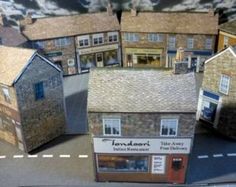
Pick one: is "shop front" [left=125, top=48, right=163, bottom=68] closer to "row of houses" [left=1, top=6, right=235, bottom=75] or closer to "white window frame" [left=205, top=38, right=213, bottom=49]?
"row of houses" [left=1, top=6, right=235, bottom=75]

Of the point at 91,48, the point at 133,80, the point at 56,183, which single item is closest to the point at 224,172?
the point at 133,80

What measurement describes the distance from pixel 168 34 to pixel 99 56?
34.3 feet

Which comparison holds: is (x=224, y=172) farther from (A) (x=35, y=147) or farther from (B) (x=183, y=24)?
(B) (x=183, y=24)

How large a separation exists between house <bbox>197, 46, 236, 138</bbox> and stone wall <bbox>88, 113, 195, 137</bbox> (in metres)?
9.44

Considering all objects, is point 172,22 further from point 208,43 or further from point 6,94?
point 6,94

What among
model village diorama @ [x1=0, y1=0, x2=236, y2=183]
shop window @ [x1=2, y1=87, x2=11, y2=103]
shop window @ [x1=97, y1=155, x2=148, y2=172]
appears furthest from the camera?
shop window @ [x1=2, y1=87, x2=11, y2=103]

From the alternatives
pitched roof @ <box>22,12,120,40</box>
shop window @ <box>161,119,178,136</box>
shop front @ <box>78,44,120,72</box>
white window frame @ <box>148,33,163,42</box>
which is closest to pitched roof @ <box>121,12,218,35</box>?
white window frame @ <box>148,33,163,42</box>

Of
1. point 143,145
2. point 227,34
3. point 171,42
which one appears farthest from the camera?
point 171,42

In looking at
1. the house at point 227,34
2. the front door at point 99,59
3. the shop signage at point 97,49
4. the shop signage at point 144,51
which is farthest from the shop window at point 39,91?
the house at point 227,34

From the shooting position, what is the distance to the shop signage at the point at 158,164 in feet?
99.6

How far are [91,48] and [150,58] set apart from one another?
8731 mm

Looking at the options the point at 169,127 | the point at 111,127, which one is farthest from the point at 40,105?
the point at 169,127

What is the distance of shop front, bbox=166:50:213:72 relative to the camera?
50.8 meters

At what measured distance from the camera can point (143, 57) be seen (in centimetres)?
5216
